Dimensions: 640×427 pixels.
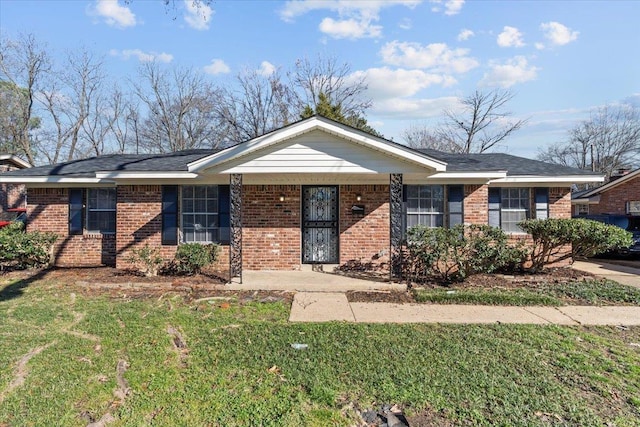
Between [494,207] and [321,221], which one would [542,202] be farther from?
[321,221]

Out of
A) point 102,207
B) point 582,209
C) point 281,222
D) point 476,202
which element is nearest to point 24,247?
point 102,207

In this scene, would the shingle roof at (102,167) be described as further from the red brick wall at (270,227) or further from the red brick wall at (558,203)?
the red brick wall at (558,203)

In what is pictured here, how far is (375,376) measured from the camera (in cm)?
366

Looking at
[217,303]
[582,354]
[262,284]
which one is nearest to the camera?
[582,354]

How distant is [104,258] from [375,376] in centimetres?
899

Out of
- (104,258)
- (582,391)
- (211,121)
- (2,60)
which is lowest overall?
(582,391)

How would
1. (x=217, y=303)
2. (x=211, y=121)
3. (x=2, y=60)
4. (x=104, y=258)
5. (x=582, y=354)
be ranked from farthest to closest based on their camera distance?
(x=211, y=121)
(x=2, y=60)
(x=104, y=258)
(x=217, y=303)
(x=582, y=354)

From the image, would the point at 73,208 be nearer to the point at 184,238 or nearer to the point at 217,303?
the point at 184,238

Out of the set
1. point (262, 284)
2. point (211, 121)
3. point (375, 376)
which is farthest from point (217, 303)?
point (211, 121)

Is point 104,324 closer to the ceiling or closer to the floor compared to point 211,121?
closer to the floor

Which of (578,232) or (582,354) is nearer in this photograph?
(582,354)

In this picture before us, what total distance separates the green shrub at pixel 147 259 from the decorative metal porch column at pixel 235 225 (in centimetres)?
203

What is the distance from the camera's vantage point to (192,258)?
8.36 meters

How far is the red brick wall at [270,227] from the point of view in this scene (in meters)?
9.30
